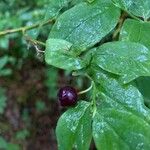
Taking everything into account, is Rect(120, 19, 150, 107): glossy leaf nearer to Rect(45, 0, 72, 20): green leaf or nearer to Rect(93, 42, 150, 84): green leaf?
Rect(93, 42, 150, 84): green leaf

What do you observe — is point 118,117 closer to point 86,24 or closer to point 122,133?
point 122,133

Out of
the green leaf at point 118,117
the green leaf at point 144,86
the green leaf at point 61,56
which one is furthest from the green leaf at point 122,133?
the green leaf at point 144,86

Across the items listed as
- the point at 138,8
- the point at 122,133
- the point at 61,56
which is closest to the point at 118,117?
the point at 122,133

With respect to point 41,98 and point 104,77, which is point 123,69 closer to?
point 104,77

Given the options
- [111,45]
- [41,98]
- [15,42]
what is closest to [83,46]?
[111,45]

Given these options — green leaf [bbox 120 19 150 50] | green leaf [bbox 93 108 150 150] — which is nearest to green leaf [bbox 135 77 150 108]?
green leaf [bbox 120 19 150 50]
